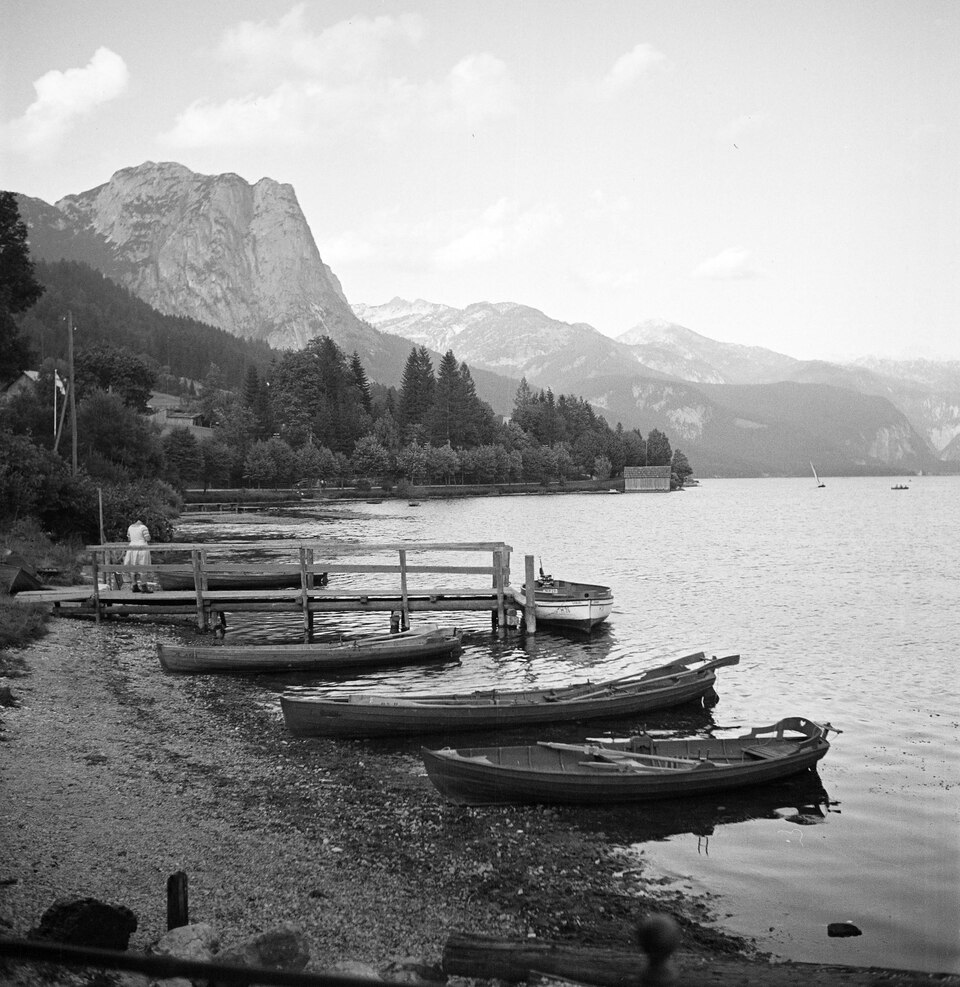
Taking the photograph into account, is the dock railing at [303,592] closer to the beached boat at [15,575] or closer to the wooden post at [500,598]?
the wooden post at [500,598]

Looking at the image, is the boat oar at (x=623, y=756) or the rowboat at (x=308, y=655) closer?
the boat oar at (x=623, y=756)

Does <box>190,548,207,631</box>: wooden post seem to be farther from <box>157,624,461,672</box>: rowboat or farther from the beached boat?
the beached boat

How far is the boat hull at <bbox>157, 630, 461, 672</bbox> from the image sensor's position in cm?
2264

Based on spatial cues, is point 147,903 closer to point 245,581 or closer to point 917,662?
point 917,662

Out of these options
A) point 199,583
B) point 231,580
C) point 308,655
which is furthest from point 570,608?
point 231,580

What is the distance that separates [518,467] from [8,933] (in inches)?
6888

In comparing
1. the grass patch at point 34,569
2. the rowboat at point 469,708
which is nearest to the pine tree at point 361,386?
the grass patch at point 34,569

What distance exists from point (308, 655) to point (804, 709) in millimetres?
13286

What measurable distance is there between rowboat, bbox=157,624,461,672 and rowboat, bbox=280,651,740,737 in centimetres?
518

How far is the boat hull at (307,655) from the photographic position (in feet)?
74.3

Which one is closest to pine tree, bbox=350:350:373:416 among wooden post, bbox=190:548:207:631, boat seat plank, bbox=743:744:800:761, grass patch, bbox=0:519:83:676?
grass patch, bbox=0:519:83:676

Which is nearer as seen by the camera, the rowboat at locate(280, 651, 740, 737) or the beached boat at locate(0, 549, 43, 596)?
the rowboat at locate(280, 651, 740, 737)

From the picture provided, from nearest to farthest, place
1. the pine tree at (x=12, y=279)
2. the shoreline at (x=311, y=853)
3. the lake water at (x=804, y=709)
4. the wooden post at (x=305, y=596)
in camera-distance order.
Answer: the shoreline at (x=311, y=853) → the lake water at (x=804, y=709) → the wooden post at (x=305, y=596) → the pine tree at (x=12, y=279)

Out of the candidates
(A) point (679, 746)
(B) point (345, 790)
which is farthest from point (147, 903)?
(A) point (679, 746)
